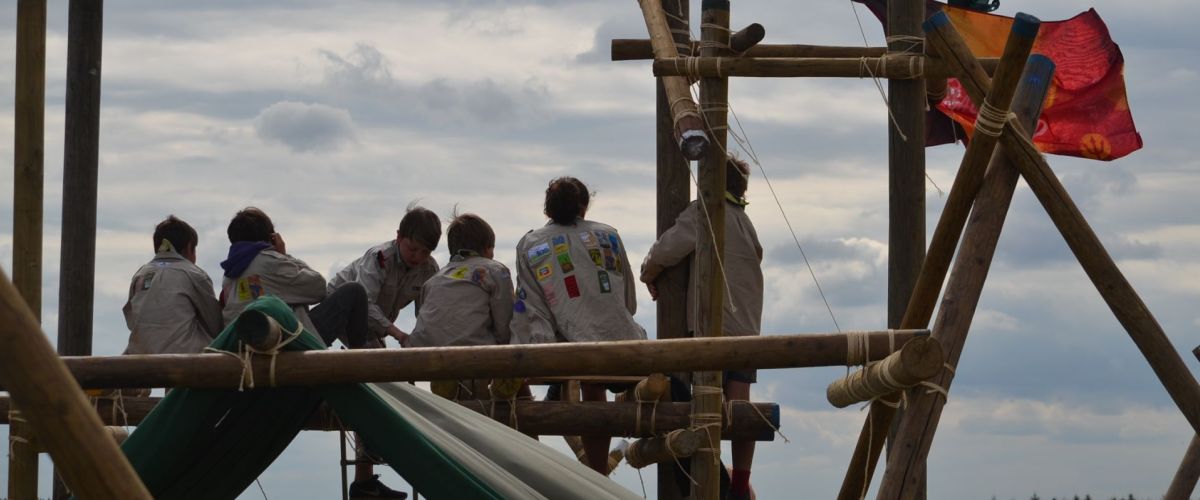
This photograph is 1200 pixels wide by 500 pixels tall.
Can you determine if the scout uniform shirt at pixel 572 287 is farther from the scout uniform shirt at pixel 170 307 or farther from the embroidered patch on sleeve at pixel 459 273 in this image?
the scout uniform shirt at pixel 170 307

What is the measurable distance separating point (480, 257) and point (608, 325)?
79 cm

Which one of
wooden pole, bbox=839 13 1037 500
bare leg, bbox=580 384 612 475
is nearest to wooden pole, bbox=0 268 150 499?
wooden pole, bbox=839 13 1037 500

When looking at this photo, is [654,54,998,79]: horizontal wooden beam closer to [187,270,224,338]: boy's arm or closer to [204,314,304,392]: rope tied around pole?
[187,270,224,338]: boy's arm

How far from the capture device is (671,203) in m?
7.99

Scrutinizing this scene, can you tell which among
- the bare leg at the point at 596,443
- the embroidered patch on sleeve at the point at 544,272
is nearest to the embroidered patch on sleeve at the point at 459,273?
the embroidered patch on sleeve at the point at 544,272

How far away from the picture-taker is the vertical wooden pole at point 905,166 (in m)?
7.77

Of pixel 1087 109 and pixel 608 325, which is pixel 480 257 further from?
pixel 1087 109

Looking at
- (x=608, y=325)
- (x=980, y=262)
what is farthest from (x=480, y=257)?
(x=980, y=262)

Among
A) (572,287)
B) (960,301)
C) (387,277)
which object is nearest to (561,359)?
(960,301)

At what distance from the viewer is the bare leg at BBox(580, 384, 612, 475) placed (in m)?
8.09

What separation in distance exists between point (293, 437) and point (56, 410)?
218 cm

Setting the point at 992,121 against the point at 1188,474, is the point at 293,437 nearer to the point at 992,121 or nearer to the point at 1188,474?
the point at 992,121

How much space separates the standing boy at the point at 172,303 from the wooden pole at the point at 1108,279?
13.3 ft

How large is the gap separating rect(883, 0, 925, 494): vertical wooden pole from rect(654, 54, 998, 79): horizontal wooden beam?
164 millimetres
